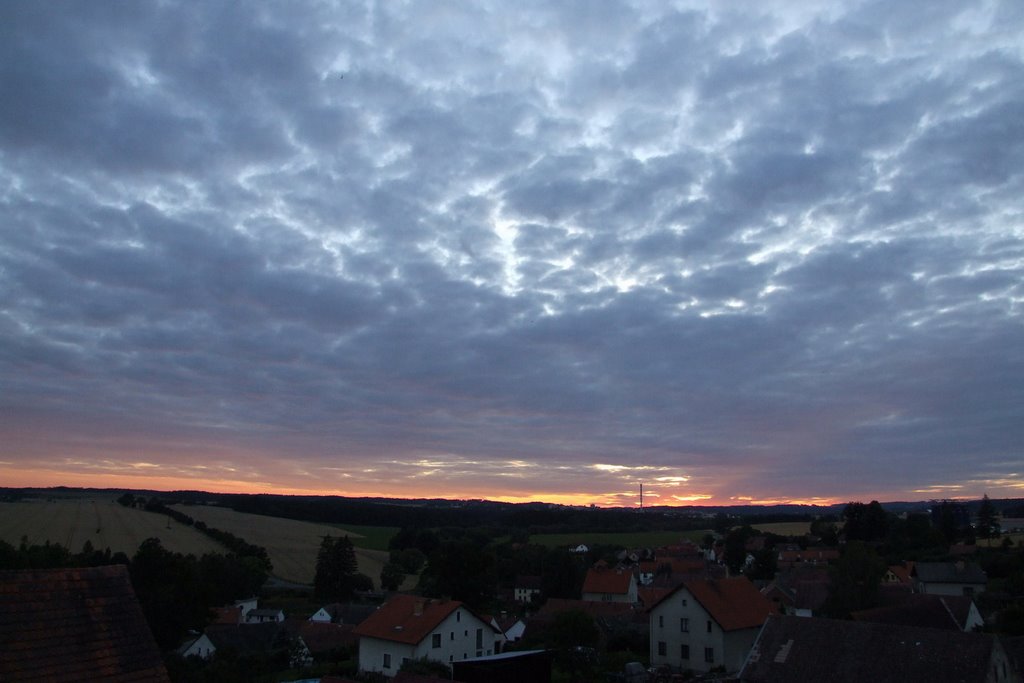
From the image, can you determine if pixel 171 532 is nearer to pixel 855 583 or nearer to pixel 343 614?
pixel 343 614

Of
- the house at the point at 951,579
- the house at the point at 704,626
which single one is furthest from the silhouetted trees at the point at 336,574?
the house at the point at 951,579

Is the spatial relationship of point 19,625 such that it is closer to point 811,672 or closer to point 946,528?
point 811,672

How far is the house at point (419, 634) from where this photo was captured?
38.7 meters

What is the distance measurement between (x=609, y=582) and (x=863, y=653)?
44.0 meters

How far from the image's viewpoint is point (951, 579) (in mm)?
62438

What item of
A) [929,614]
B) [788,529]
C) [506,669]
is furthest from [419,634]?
[788,529]

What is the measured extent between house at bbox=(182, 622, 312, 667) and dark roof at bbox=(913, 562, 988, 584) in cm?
5106

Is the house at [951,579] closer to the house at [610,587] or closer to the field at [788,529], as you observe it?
the house at [610,587]

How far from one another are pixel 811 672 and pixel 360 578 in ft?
189

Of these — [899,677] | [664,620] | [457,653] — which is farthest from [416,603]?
[899,677]

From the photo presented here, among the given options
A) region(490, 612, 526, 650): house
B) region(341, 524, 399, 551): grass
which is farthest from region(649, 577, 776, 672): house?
region(341, 524, 399, 551): grass

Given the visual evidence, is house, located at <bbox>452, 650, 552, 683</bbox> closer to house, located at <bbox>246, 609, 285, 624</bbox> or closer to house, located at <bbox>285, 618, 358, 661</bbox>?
house, located at <bbox>285, 618, 358, 661</bbox>

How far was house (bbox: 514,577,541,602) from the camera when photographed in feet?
244

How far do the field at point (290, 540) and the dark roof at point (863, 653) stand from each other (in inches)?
2396
